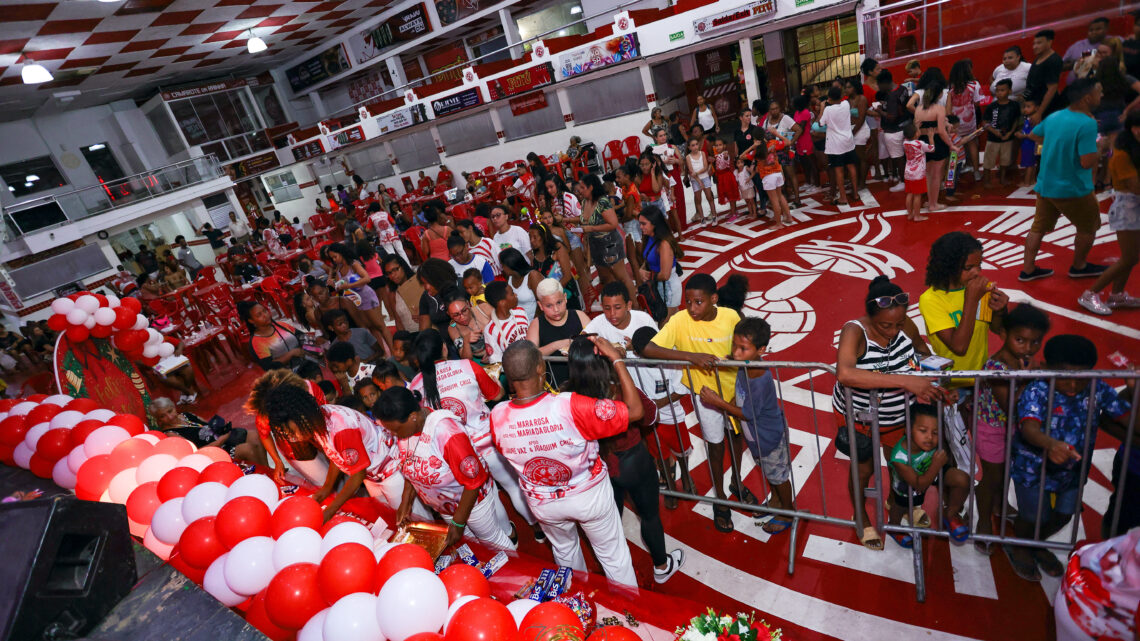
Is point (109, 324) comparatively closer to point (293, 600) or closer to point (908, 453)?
point (293, 600)

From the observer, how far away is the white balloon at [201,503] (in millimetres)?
2600

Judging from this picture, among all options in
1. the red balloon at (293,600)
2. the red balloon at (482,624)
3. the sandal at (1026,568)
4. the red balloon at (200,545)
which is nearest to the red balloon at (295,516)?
the red balloon at (200,545)

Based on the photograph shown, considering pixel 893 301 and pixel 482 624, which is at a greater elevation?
pixel 893 301

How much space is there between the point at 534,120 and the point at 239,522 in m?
15.8

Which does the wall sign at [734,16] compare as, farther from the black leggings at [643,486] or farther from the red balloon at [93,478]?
the red balloon at [93,478]

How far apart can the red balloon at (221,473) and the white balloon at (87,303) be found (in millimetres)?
3464

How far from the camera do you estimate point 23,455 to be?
3479 millimetres

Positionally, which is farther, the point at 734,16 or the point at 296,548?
the point at 734,16

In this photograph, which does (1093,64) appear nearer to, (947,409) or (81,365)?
(947,409)

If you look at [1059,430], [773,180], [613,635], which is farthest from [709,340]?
[773,180]

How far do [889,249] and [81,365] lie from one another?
846 cm

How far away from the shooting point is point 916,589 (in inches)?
103

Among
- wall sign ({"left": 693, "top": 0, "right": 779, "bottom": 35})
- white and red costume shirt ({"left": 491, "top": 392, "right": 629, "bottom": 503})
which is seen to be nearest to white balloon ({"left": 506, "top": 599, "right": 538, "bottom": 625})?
white and red costume shirt ({"left": 491, "top": 392, "right": 629, "bottom": 503})

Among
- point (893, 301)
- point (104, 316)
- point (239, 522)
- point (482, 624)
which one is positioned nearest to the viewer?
point (482, 624)
